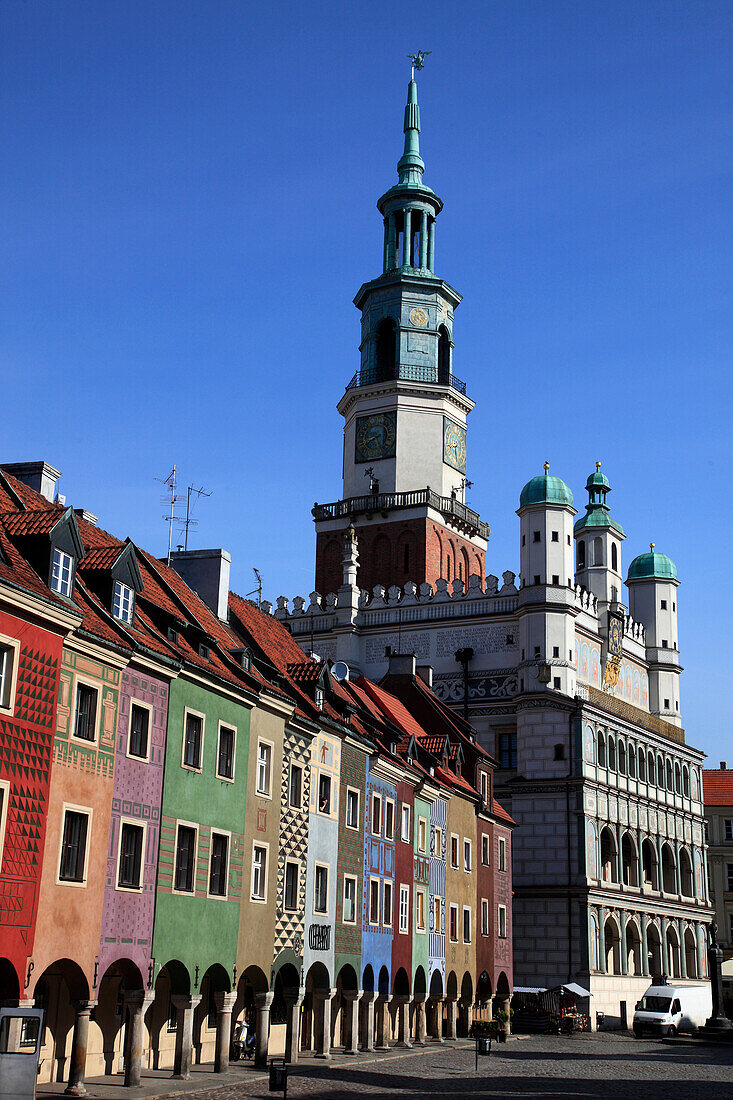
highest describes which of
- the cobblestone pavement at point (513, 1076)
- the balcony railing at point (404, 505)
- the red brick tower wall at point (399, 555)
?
the balcony railing at point (404, 505)

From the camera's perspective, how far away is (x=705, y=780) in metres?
102

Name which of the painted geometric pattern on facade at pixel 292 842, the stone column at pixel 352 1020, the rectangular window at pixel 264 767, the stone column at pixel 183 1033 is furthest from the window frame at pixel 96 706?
the stone column at pixel 352 1020

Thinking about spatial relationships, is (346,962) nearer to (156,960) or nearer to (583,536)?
(156,960)

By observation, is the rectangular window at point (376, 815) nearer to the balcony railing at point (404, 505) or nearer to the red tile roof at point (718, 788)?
the balcony railing at point (404, 505)

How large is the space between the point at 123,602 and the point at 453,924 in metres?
26.2

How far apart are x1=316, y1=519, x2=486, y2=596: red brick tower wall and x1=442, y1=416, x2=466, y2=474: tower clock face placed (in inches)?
167

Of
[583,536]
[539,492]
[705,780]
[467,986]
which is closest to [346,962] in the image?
[467,986]

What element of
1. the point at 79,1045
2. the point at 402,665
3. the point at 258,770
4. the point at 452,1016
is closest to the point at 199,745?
the point at 258,770

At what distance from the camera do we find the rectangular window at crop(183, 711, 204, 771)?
31297 mm

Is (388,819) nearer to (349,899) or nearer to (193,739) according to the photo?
(349,899)

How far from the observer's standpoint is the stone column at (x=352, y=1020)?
39375mm

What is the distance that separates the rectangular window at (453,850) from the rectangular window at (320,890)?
540 inches

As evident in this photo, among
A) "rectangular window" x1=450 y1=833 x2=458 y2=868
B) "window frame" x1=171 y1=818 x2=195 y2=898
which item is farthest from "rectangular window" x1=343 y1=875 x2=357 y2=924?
"rectangular window" x1=450 y1=833 x2=458 y2=868

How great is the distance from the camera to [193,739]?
31.7 m
